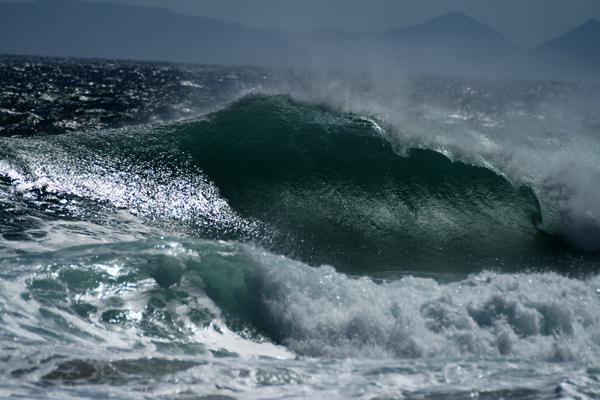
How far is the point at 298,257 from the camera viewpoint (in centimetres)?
1028

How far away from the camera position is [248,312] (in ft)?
25.3

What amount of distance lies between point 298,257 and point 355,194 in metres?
3.18

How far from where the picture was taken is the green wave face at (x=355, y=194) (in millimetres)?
11227

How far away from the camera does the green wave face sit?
11.2 m

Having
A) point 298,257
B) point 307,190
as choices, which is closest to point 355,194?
point 307,190

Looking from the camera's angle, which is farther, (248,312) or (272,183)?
(272,183)

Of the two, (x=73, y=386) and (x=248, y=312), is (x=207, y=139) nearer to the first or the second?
(x=248, y=312)

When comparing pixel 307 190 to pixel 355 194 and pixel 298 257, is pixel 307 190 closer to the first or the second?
pixel 355 194

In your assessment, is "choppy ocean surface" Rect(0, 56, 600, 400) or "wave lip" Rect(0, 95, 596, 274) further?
"wave lip" Rect(0, 95, 596, 274)

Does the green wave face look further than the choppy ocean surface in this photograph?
Yes

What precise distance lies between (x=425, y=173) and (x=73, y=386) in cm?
996

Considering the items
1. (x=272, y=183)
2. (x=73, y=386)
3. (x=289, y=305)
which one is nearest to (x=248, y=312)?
(x=289, y=305)

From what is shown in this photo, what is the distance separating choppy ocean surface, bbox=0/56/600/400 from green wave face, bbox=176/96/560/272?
0.16 feet

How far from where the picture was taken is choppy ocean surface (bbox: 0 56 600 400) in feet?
19.8
